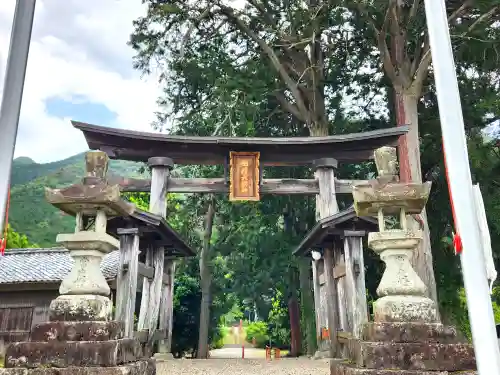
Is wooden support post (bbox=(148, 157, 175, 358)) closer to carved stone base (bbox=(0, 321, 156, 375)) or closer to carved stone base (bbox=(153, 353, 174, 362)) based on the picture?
carved stone base (bbox=(153, 353, 174, 362))

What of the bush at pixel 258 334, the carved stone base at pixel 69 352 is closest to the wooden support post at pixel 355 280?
the carved stone base at pixel 69 352

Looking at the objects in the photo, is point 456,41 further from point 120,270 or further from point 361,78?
point 120,270

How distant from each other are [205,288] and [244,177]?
7.35 m

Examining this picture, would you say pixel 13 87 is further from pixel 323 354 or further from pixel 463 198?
pixel 323 354

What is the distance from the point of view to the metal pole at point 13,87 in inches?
103

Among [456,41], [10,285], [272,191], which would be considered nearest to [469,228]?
[272,191]

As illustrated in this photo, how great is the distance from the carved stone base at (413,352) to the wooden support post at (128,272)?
192 inches

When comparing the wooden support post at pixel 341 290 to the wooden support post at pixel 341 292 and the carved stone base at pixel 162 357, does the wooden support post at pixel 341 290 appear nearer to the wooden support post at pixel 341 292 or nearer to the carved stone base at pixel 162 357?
the wooden support post at pixel 341 292

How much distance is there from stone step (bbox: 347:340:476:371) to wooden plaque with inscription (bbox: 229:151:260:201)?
5705 mm

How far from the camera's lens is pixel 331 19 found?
11.8 meters

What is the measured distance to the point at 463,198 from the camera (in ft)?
7.51

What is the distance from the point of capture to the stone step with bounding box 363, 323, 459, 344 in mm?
4258

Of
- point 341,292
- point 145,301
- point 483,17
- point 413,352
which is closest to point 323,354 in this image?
point 341,292

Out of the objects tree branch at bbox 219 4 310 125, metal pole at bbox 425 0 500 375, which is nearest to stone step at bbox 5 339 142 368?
metal pole at bbox 425 0 500 375
